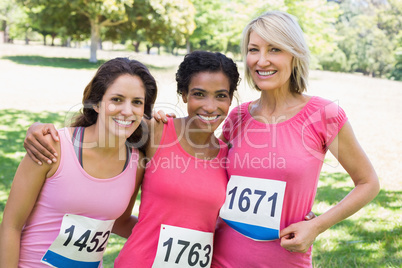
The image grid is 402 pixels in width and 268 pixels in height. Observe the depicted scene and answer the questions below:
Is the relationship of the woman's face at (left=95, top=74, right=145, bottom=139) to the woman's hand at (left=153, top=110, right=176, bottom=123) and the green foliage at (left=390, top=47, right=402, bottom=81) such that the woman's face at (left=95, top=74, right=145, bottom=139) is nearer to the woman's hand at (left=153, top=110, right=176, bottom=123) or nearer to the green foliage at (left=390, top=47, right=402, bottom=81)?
the woman's hand at (left=153, top=110, right=176, bottom=123)

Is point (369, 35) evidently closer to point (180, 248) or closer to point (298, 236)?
point (298, 236)

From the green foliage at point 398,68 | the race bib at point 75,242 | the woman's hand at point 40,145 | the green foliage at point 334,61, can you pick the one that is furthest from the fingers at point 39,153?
the green foliage at point 334,61

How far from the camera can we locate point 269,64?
2295 millimetres

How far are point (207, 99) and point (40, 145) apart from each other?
0.97 metres

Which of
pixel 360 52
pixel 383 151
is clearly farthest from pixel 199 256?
pixel 360 52

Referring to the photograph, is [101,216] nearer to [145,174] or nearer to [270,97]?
[145,174]

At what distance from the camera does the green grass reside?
3.92 m

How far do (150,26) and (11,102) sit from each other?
14.3 meters

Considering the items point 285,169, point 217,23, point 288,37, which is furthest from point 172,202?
point 217,23

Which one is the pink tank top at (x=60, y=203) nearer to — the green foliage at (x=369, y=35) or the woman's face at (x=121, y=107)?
the woman's face at (x=121, y=107)

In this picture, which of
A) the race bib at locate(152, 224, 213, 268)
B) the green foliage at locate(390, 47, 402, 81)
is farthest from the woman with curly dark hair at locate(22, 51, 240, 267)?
the green foliage at locate(390, 47, 402, 81)

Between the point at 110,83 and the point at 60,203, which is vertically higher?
the point at 110,83

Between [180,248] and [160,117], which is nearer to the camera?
[180,248]

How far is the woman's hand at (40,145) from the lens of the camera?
1.92 m
